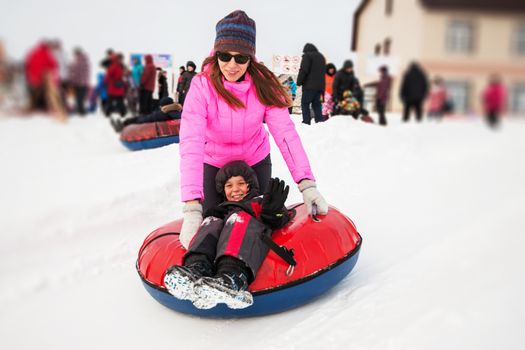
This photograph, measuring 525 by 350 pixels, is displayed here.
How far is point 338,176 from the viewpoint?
2.90 meters

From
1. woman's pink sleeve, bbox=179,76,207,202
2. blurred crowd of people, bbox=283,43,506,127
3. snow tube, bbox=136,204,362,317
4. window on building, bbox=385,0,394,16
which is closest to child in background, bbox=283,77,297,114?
blurred crowd of people, bbox=283,43,506,127

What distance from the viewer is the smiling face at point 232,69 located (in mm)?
1633

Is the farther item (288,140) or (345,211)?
(345,211)

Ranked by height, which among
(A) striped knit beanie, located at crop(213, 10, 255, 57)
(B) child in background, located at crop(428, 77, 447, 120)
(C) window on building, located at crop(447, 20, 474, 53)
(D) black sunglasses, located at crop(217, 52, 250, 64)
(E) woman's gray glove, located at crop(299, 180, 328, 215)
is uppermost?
(A) striped knit beanie, located at crop(213, 10, 255, 57)

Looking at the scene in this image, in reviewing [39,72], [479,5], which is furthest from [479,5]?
[39,72]

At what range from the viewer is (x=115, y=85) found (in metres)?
1.38

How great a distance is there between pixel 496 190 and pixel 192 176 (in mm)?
1310

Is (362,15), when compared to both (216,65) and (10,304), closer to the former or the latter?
(216,65)

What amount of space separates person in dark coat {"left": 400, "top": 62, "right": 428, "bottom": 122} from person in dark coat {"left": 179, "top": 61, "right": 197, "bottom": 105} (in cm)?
104

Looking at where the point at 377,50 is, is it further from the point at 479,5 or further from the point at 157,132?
the point at 157,132

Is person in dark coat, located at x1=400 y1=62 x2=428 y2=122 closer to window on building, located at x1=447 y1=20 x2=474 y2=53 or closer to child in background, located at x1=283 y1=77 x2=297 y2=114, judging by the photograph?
window on building, located at x1=447 y1=20 x2=474 y2=53

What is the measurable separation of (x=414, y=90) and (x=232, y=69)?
1058 mm

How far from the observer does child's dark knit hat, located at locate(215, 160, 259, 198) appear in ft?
6.44

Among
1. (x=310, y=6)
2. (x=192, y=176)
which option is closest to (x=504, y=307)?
(x=310, y=6)
